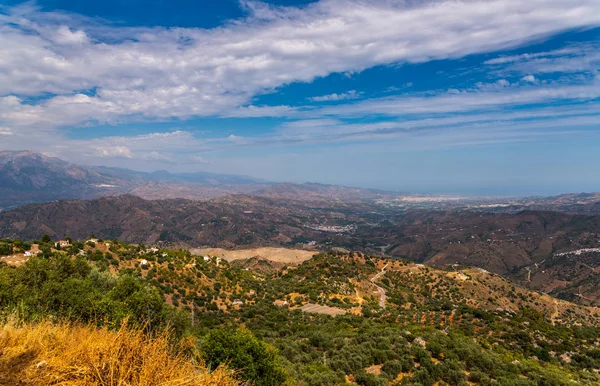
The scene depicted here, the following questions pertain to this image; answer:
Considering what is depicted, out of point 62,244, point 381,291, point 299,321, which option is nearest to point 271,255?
point 381,291

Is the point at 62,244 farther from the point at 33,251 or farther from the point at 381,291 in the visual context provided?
the point at 381,291

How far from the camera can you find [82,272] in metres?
23.2

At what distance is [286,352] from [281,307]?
17.2 meters

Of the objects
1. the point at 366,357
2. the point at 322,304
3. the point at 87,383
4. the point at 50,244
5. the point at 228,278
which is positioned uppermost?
the point at 87,383

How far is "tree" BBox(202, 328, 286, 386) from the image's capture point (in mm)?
11594

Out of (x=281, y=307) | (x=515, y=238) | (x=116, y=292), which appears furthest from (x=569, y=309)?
(x=515, y=238)

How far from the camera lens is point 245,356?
11.6m

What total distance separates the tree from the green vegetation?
0.13ft

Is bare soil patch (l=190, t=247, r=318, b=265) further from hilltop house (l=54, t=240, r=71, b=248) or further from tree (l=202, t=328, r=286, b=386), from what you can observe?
tree (l=202, t=328, r=286, b=386)

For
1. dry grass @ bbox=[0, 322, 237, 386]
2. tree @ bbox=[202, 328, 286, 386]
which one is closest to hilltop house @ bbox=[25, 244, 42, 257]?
tree @ bbox=[202, 328, 286, 386]

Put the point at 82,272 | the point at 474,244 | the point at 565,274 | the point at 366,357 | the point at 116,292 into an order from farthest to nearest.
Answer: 1. the point at 474,244
2. the point at 565,274
3. the point at 82,272
4. the point at 366,357
5. the point at 116,292

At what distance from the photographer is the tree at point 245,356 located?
1159cm

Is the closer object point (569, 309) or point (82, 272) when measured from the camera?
point (82, 272)

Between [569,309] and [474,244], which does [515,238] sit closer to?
[474,244]
